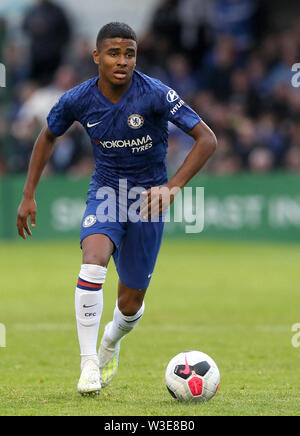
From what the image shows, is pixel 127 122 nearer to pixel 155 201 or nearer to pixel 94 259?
pixel 155 201

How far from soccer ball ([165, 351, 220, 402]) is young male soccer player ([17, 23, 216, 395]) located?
0.48 meters

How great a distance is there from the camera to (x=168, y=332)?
9.28 meters

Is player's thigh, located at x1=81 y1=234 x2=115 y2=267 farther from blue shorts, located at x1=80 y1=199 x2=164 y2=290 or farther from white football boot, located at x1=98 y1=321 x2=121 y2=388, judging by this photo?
white football boot, located at x1=98 y1=321 x2=121 y2=388

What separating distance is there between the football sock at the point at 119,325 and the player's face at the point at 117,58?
173 cm

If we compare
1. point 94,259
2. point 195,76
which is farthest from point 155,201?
point 195,76

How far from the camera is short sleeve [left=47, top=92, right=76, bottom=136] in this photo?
647 cm

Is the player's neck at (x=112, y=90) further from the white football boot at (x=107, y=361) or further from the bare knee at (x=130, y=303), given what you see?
the white football boot at (x=107, y=361)

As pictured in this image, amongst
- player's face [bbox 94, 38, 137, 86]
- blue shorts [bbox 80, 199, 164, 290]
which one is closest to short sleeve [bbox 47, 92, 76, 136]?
player's face [bbox 94, 38, 137, 86]

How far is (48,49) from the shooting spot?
20.4m

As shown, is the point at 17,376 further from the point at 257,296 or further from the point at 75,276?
the point at 75,276

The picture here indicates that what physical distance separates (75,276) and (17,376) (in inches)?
267

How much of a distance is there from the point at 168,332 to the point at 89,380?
3.39 meters
